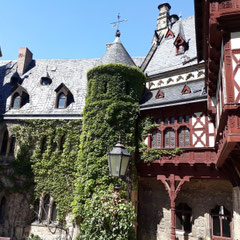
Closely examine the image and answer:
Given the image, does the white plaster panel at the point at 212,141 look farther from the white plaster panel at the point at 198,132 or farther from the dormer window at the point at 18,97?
the dormer window at the point at 18,97

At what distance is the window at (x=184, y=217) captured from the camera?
44.7 feet

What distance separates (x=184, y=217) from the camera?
13.8m

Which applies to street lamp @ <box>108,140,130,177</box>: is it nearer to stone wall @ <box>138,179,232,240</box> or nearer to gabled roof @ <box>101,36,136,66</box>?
stone wall @ <box>138,179,232,240</box>

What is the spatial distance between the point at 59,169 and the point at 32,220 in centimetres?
349

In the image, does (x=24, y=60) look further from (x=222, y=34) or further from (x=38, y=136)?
(x=222, y=34)

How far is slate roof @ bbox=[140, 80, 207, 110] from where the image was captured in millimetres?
13148

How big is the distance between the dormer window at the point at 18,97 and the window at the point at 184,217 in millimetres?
12542

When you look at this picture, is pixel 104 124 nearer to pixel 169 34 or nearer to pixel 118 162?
pixel 118 162

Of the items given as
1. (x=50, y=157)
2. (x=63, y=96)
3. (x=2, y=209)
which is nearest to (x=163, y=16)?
(x=63, y=96)

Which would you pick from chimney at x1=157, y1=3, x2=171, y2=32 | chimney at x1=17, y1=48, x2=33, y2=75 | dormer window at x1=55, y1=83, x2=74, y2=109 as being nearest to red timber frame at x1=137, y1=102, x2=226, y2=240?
dormer window at x1=55, y1=83, x2=74, y2=109

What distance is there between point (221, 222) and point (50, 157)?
10394mm

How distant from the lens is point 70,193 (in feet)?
49.8

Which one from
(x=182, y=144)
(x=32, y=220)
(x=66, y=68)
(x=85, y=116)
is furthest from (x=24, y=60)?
(x=182, y=144)

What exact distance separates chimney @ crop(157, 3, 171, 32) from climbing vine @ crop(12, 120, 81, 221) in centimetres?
1118
